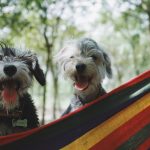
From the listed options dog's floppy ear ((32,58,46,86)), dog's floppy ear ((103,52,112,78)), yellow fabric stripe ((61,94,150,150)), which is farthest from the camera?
dog's floppy ear ((103,52,112,78))

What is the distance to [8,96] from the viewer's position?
18.7 feet

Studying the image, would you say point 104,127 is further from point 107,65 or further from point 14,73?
point 107,65

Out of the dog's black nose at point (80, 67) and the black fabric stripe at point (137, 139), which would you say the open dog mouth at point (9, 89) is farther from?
the black fabric stripe at point (137, 139)

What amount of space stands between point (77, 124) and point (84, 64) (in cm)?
113

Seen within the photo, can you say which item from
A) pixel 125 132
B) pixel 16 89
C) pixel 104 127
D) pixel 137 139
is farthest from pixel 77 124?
pixel 16 89

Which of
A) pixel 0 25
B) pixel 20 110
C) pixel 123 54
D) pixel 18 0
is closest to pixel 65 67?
pixel 20 110

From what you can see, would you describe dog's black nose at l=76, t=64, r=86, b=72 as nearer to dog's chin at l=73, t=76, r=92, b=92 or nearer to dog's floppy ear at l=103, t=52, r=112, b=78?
dog's chin at l=73, t=76, r=92, b=92

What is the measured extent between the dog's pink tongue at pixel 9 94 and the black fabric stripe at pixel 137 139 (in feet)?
4.90

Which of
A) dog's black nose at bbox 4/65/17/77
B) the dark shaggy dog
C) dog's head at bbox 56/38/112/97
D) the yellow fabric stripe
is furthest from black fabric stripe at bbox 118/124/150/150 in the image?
dog's black nose at bbox 4/65/17/77

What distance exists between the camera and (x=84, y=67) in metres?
6.39

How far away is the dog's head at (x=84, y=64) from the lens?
645 cm

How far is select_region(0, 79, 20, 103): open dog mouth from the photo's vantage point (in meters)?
5.70

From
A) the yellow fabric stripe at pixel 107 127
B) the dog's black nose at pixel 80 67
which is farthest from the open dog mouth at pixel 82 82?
the yellow fabric stripe at pixel 107 127

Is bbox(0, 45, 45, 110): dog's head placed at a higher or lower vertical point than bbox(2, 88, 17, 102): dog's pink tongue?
higher
